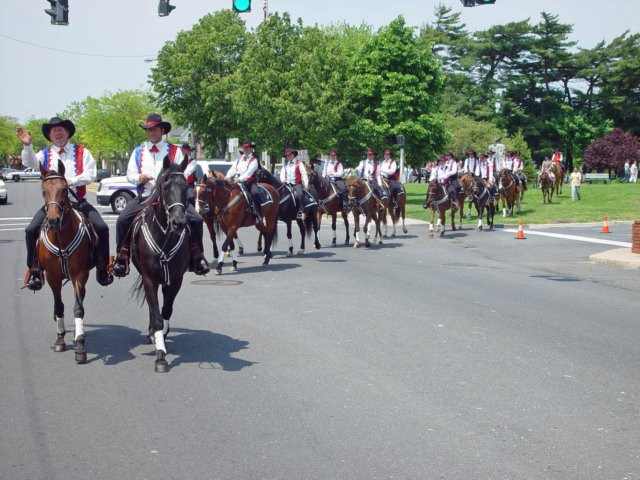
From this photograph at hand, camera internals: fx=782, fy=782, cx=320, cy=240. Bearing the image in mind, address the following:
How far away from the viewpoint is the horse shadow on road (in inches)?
336

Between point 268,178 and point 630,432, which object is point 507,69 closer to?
point 268,178

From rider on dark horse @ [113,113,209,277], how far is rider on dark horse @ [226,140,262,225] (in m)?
Result: 7.01

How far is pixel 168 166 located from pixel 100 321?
11.6 ft

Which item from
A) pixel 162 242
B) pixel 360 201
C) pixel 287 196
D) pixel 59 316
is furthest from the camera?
pixel 360 201

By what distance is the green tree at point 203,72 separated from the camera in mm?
63500

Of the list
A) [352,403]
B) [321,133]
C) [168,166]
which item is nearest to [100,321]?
[168,166]

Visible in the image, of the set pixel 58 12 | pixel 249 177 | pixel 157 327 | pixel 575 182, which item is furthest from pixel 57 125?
pixel 575 182

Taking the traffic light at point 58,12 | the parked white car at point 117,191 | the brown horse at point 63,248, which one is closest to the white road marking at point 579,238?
the parked white car at point 117,191

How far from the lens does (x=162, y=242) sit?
8.72 metres

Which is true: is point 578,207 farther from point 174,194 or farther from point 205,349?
point 174,194

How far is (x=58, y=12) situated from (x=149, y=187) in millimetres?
11001

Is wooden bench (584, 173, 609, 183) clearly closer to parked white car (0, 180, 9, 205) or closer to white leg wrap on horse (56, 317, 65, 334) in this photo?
parked white car (0, 180, 9, 205)

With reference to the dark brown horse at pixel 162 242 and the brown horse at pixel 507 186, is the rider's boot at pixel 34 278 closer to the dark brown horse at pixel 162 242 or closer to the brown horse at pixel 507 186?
the dark brown horse at pixel 162 242

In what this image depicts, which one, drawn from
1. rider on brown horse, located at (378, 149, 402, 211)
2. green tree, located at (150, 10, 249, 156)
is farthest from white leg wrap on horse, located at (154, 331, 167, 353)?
green tree, located at (150, 10, 249, 156)
